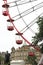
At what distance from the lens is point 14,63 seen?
3819cm

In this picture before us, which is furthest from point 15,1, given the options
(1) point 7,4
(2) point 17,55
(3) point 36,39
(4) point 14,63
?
(2) point 17,55

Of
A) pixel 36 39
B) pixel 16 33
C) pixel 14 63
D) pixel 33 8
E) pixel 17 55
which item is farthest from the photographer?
pixel 17 55

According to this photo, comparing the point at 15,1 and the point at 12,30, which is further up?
the point at 15,1

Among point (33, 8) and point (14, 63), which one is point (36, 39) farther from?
point (33, 8)

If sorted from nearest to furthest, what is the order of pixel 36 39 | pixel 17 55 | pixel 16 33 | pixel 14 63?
1. pixel 16 33
2. pixel 14 63
3. pixel 36 39
4. pixel 17 55

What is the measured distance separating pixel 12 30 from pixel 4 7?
2095 millimetres

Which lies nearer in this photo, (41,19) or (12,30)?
(12,30)

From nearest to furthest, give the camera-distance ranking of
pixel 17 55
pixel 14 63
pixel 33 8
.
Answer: pixel 33 8 → pixel 14 63 → pixel 17 55

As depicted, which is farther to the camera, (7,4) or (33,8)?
(7,4)

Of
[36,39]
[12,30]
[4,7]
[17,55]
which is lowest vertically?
[17,55]

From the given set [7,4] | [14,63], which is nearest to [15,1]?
[7,4]

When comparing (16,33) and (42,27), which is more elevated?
(16,33)

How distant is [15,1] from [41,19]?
1884 cm

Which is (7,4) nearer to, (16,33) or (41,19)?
(16,33)
